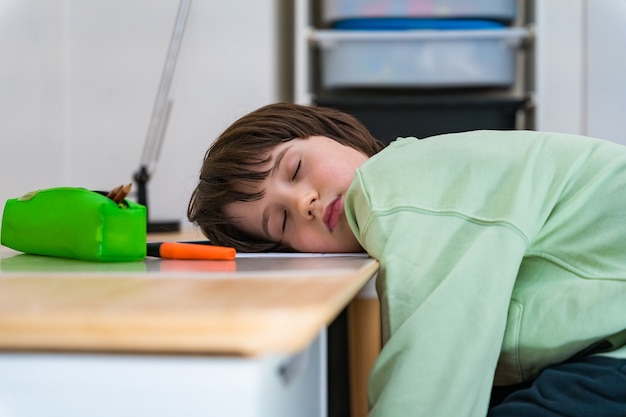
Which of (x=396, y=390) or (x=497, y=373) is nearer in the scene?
(x=396, y=390)

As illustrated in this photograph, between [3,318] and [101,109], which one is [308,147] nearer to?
[3,318]

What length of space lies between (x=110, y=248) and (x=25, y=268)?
87mm

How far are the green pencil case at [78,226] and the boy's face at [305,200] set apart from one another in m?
0.23

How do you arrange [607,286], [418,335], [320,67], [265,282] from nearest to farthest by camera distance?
[265,282]
[418,335]
[607,286]
[320,67]

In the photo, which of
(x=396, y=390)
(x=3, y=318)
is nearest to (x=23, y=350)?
(x=3, y=318)

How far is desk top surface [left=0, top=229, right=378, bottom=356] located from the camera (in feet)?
1.05

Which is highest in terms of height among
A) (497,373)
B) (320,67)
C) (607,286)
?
(320,67)

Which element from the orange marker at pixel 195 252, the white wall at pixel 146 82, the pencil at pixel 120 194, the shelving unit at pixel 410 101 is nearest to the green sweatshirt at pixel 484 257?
the orange marker at pixel 195 252

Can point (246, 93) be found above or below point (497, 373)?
above

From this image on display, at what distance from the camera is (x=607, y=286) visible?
73 centimetres

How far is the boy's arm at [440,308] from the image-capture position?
604 mm

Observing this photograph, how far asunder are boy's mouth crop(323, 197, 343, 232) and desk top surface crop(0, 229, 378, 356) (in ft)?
1.20

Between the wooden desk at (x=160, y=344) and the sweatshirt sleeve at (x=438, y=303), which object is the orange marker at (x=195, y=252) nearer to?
the sweatshirt sleeve at (x=438, y=303)

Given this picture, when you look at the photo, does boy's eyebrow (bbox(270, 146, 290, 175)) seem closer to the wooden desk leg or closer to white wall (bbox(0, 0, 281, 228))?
the wooden desk leg
